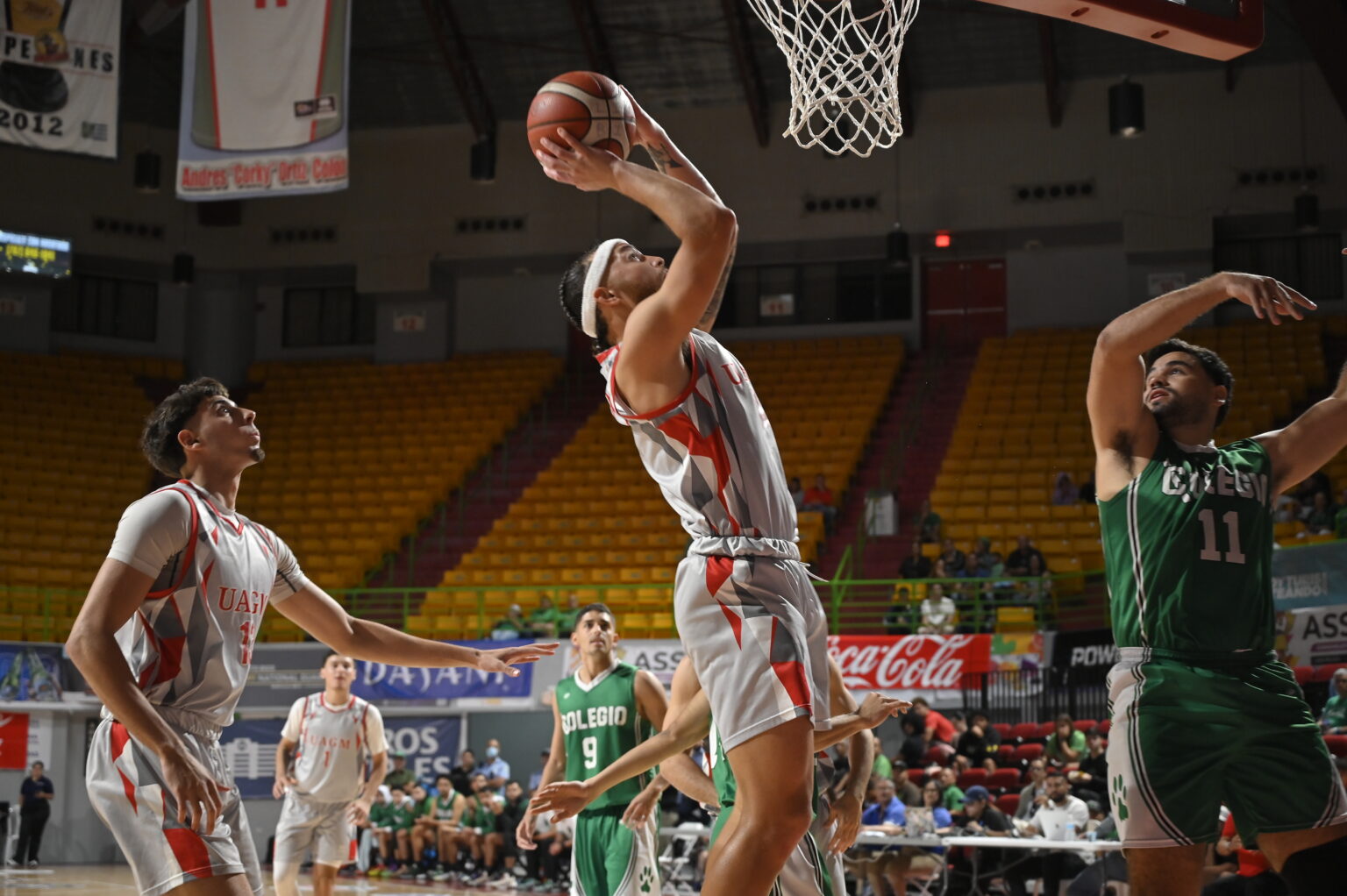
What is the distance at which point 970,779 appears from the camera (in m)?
14.1

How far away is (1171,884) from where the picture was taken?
409 centimetres

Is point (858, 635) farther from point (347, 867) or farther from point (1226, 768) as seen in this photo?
point (1226, 768)

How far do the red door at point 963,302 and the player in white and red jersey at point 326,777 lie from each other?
16.9 metres

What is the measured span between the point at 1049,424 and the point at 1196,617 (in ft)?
59.4

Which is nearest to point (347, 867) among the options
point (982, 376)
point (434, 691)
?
point (434, 691)

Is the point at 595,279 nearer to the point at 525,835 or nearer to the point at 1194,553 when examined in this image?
the point at 1194,553

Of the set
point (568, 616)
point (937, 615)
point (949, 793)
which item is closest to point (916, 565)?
point (937, 615)

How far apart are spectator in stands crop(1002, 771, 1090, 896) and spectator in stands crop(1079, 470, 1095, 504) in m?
8.26

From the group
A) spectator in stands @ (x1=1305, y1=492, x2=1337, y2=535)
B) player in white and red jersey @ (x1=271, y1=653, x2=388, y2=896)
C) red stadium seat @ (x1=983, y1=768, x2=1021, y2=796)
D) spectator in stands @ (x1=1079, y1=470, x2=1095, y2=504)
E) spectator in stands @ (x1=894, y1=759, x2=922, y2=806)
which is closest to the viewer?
player in white and red jersey @ (x1=271, y1=653, x2=388, y2=896)

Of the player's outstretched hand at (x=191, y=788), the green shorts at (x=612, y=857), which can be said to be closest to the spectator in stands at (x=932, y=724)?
the green shorts at (x=612, y=857)

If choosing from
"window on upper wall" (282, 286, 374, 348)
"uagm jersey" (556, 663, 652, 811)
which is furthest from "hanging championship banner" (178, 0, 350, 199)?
"window on upper wall" (282, 286, 374, 348)

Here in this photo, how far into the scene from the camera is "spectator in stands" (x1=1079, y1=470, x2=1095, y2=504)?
19.5 metres

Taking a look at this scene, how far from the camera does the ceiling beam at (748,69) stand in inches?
888

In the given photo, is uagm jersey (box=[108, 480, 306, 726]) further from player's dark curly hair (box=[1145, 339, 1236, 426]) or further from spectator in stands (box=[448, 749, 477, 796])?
spectator in stands (box=[448, 749, 477, 796])
